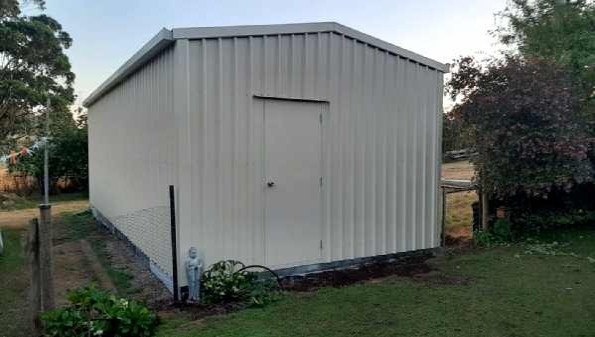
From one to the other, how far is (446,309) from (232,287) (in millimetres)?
1951

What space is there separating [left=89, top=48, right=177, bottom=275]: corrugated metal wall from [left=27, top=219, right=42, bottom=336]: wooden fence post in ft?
4.52

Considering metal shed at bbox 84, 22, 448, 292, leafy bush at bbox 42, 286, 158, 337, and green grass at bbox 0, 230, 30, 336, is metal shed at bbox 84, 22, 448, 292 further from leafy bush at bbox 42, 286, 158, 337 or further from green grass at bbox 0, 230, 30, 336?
green grass at bbox 0, 230, 30, 336

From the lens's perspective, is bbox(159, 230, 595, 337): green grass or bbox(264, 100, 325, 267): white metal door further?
bbox(264, 100, 325, 267): white metal door

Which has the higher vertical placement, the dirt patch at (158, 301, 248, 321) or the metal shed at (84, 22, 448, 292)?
the metal shed at (84, 22, 448, 292)

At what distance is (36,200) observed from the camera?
1386cm

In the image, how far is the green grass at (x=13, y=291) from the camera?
358cm

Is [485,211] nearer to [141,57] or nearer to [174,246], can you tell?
[174,246]

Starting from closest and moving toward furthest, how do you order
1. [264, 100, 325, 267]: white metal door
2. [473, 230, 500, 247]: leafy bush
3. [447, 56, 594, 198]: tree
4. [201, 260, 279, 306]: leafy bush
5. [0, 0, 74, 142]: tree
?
[201, 260, 279, 306]: leafy bush, [264, 100, 325, 267]: white metal door, [447, 56, 594, 198]: tree, [473, 230, 500, 247]: leafy bush, [0, 0, 74, 142]: tree

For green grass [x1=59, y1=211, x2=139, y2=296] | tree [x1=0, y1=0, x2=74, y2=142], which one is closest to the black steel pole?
green grass [x1=59, y1=211, x2=139, y2=296]

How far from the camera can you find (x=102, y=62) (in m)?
11.6

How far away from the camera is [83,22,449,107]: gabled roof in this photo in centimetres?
416

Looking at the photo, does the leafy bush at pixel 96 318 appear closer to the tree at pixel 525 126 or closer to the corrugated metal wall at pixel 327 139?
the corrugated metal wall at pixel 327 139

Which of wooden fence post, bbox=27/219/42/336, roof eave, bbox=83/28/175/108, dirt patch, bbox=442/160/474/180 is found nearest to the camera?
wooden fence post, bbox=27/219/42/336

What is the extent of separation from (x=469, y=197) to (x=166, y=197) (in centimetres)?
647
